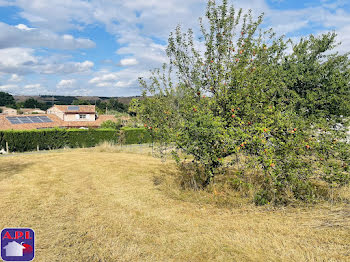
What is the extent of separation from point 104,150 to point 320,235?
1765 centimetres

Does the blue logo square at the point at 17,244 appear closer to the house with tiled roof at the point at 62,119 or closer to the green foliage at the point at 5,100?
the house with tiled roof at the point at 62,119

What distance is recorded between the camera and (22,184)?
32.8 feet

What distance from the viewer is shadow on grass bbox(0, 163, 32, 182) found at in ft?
38.4

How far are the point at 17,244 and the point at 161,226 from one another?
2903 millimetres

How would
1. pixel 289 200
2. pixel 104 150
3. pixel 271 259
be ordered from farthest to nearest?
pixel 104 150, pixel 289 200, pixel 271 259

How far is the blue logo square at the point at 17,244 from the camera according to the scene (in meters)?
4.52

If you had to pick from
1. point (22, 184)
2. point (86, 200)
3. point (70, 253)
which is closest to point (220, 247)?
point (70, 253)

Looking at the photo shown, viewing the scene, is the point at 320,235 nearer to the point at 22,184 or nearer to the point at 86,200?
the point at 86,200

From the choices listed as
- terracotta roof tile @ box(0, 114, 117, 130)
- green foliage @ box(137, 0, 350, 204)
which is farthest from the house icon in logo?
terracotta roof tile @ box(0, 114, 117, 130)

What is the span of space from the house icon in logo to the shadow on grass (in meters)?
7.41

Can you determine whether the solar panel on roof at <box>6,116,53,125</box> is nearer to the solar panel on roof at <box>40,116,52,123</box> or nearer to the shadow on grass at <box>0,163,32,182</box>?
the solar panel on roof at <box>40,116,52,123</box>

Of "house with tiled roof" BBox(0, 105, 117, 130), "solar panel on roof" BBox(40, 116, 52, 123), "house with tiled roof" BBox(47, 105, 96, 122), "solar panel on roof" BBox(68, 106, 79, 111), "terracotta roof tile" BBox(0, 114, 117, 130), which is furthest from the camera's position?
"solar panel on roof" BBox(68, 106, 79, 111)

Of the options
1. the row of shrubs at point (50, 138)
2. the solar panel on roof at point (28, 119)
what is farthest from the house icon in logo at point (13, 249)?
the solar panel on roof at point (28, 119)

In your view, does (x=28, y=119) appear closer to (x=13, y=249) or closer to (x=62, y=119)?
(x=62, y=119)
